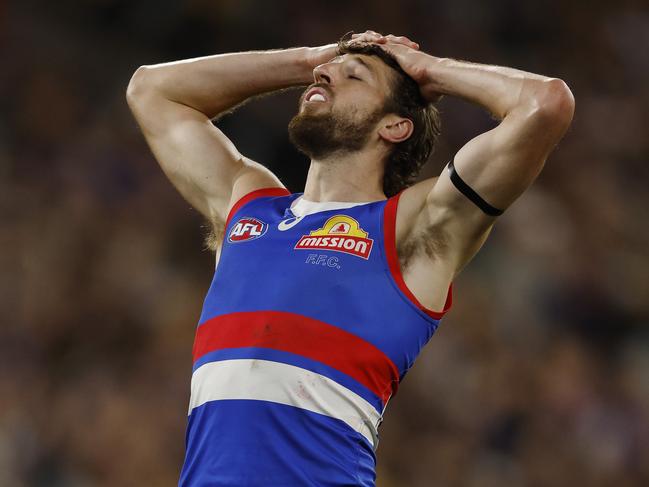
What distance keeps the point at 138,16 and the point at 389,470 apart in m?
4.96

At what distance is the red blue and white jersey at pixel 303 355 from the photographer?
137 inches

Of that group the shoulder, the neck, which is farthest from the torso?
the neck

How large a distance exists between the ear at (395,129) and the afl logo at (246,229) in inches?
25.8

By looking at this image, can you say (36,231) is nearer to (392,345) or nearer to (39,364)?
(39,364)

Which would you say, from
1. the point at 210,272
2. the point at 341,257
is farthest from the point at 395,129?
the point at 210,272

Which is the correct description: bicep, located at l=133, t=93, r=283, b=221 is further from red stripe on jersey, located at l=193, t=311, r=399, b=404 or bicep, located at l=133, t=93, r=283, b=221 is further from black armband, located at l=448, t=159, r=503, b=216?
black armband, located at l=448, t=159, r=503, b=216

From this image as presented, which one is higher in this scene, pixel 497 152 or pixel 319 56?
pixel 319 56

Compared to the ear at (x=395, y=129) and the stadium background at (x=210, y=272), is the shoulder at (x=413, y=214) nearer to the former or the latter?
the ear at (x=395, y=129)

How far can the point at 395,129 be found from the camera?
4.26 metres

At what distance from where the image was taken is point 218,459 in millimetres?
3504

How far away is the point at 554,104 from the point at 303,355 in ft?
3.93

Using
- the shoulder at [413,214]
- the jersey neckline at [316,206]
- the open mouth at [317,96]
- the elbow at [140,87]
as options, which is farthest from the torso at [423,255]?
the elbow at [140,87]

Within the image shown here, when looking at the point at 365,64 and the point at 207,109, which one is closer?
the point at 365,64

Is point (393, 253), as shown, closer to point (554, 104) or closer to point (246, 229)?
point (246, 229)
